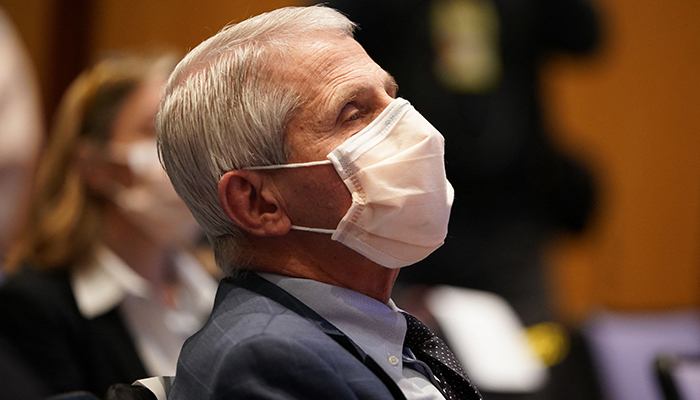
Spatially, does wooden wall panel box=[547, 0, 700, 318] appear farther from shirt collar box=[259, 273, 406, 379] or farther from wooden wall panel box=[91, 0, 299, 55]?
shirt collar box=[259, 273, 406, 379]

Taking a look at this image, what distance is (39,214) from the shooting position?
8.50 feet

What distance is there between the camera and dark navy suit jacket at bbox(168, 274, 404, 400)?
113cm

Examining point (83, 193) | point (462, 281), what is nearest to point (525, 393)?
point (462, 281)

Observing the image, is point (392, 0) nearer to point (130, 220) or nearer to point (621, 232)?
point (130, 220)

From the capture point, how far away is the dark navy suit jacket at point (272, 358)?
113 cm

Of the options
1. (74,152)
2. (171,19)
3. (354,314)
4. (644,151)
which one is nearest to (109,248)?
(74,152)

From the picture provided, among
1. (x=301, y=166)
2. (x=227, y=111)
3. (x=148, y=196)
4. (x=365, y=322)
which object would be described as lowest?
(x=148, y=196)

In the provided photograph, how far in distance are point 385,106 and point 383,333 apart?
0.39m

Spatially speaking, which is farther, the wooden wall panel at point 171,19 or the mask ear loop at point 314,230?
the wooden wall panel at point 171,19

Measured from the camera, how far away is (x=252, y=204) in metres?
1.37

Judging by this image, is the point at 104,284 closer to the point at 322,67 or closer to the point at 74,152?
the point at 74,152

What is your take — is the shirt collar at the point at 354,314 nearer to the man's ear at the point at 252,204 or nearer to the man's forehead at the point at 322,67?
the man's ear at the point at 252,204

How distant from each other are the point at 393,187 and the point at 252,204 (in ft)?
0.78

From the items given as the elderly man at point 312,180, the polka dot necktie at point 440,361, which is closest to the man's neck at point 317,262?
the elderly man at point 312,180
